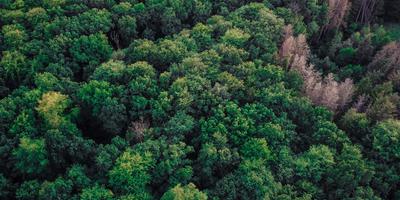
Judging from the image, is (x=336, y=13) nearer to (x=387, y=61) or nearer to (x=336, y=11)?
(x=336, y=11)

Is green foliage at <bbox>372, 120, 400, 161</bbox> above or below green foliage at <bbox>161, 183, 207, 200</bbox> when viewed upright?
above

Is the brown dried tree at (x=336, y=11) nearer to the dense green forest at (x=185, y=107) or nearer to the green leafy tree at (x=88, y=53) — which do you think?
the dense green forest at (x=185, y=107)

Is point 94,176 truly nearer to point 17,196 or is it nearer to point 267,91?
point 17,196

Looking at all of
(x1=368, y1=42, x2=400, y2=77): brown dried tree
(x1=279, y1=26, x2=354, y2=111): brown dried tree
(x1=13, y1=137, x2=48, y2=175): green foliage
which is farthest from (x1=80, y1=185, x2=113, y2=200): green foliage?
(x1=368, y1=42, x2=400, y2=77): brown dried tree

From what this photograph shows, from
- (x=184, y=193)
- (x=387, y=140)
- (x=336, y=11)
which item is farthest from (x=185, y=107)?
Answer: (x=336, y=11)

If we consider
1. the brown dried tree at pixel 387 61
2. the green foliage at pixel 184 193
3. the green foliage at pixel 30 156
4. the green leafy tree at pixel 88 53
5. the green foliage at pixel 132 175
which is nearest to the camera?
the green foliage at pixel 184 193

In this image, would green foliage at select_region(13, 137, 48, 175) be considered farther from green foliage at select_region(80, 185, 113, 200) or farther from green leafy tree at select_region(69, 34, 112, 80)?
green leafy tree at select_region(69, 34, 112, 80)

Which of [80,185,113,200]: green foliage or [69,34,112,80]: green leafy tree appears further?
[69,34,112,80]: green leafy tree

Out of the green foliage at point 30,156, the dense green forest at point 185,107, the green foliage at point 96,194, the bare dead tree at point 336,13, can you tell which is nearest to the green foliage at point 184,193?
the dense green forest at point 185,107
